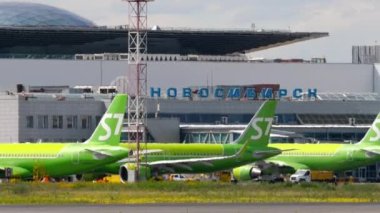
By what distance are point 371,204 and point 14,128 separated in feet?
249

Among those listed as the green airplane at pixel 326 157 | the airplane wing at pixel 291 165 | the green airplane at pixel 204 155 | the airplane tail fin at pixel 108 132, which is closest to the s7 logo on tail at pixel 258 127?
the green airplane at pixel 204 155

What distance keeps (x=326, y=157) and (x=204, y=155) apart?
44.3ft

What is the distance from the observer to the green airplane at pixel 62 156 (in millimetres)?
117812

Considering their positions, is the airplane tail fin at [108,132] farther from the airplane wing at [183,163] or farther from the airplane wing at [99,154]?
the airplane wing at [183,163]

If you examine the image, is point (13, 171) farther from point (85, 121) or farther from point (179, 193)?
point (85, 121)

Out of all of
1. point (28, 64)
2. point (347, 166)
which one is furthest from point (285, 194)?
point (28, 64)

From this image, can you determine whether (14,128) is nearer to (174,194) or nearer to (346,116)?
(346,116)

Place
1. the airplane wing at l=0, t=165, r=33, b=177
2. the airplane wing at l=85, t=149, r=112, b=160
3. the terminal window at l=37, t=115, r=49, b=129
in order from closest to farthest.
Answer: the airplane wing at l=85, t=149, r=112, b=160, the airplane wing at l=0, t=165, r=33, b=177, the terminal window at l=37, t=115, r=49, b=129

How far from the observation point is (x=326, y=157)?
13662 centimetres

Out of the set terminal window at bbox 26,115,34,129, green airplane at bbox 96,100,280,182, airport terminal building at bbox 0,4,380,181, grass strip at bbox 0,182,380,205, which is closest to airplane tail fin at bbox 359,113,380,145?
green airplane at bbox 96,100,280,182

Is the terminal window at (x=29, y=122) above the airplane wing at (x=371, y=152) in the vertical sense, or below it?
above

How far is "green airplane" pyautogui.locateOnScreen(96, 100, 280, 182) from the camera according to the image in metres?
124

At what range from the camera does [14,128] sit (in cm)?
15400

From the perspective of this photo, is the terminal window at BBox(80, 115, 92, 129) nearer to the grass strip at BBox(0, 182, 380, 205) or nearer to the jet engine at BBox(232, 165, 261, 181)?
the jet engine at BBox(232, 165, 261, 181)
